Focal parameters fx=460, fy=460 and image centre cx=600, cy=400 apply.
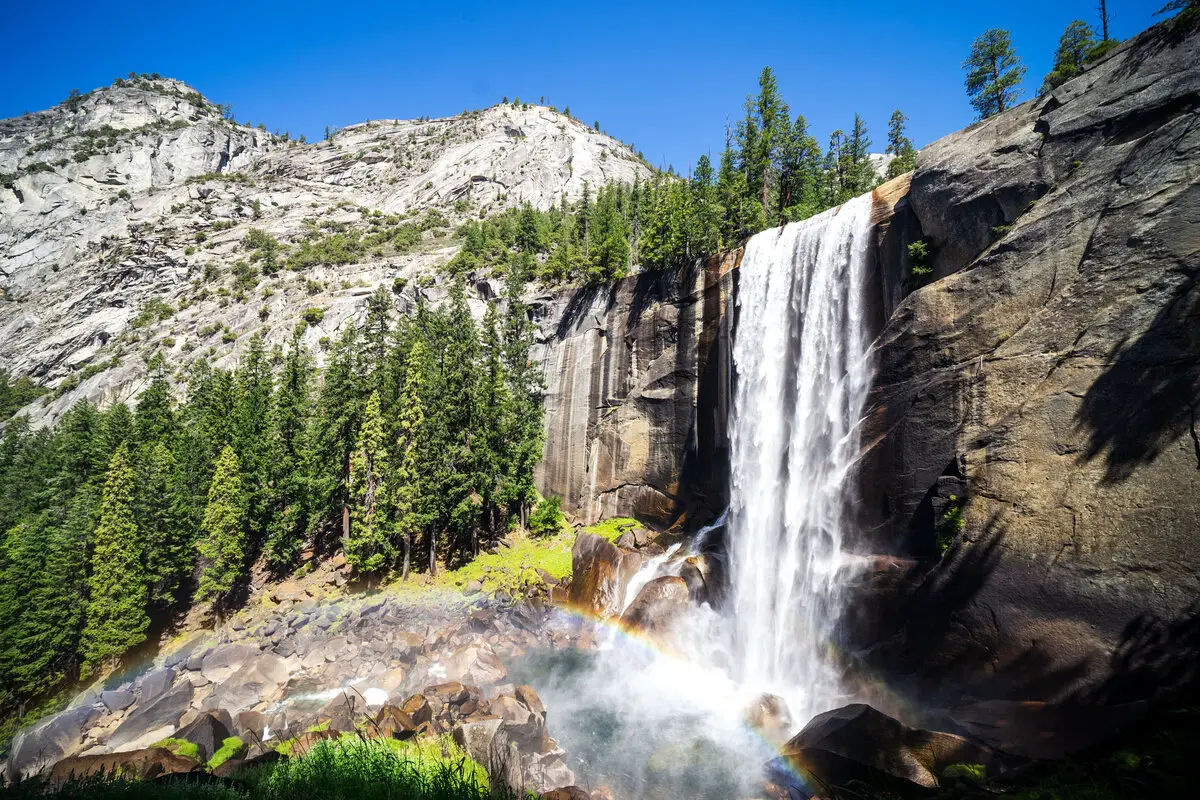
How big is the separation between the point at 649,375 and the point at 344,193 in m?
118

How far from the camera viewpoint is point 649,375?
34.5 metres

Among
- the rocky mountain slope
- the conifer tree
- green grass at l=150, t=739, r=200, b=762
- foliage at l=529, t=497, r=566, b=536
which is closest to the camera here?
green grass at l=150, t=739, r=200, b=762

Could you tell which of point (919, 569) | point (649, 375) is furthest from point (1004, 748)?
point (649, 375)

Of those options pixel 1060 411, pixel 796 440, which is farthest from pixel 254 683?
pixel 1060 411

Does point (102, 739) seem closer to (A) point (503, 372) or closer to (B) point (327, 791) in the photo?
(B) point (327, 791)

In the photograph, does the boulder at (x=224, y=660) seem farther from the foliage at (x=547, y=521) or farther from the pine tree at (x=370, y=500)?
the foliage at (x=547, y=521)

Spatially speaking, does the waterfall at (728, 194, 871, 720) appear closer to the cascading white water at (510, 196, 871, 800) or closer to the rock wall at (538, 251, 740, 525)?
the cascading white water at (510, 196, 871, 800)

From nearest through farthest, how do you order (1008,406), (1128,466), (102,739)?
(1128,466) → (1008,406) → (102,739)

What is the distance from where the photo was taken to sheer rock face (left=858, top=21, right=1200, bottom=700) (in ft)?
33.4

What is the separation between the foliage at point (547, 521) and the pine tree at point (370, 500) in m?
9.94

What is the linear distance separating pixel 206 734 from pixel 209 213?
11976 cm

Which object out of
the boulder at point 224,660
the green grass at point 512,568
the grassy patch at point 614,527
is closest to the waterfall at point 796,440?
the grassy patch at point 614,527

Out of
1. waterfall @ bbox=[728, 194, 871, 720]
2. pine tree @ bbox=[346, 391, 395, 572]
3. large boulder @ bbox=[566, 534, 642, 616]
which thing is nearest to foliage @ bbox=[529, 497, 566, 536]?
large boulder @ bbox=[566, 534, 642, 616]

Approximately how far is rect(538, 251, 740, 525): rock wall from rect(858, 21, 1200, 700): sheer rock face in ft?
46.2
